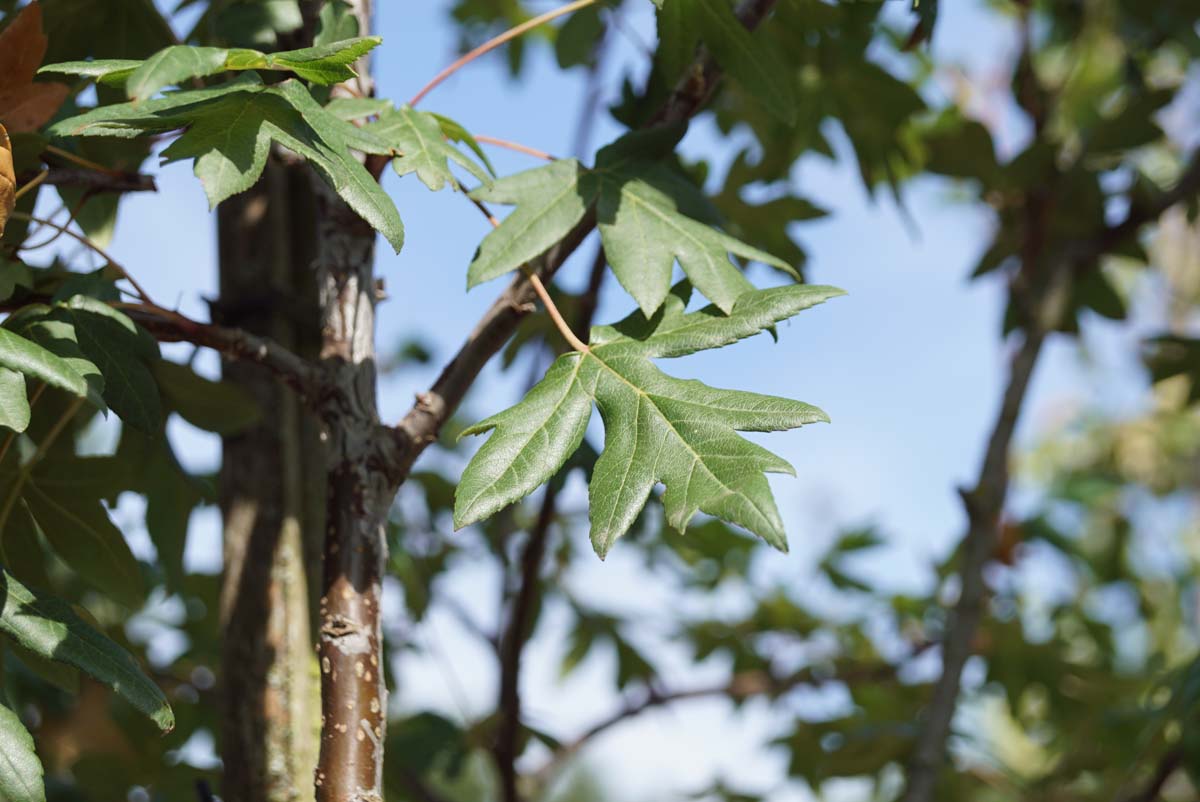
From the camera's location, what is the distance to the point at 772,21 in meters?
1.34

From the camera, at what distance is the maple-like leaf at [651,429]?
27.1 inches

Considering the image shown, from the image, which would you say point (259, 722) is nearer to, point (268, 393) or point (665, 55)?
point (268, 393)

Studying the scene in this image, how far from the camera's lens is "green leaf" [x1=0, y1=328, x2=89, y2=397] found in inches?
26.2

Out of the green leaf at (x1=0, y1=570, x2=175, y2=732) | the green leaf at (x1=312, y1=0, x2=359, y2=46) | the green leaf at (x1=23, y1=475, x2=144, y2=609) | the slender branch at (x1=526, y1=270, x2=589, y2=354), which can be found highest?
the green leaf at (x1=312, y1=0, x2=359, y2=46)

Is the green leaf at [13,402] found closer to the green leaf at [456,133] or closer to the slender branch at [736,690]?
the green leaf at [456,133]

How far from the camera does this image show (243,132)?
0.72 m

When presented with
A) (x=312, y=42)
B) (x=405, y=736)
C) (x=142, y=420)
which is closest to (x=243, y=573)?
(x=142, y=420)

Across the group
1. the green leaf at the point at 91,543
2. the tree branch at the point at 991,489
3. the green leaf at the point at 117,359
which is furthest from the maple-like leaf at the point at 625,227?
the tree branch at the point at 991,489

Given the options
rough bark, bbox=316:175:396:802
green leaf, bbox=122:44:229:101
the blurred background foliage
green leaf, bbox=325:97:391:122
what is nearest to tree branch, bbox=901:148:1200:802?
the blurred background foliage

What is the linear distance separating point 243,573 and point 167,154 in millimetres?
524

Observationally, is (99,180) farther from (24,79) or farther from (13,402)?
(13,402)

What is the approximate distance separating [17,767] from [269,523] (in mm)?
465

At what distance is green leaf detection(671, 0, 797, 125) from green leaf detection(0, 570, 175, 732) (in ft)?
2.09

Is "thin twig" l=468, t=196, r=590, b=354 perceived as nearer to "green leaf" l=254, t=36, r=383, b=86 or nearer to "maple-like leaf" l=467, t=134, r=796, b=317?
"maple-like leaf" l=467, t=134, r=796, b=317
